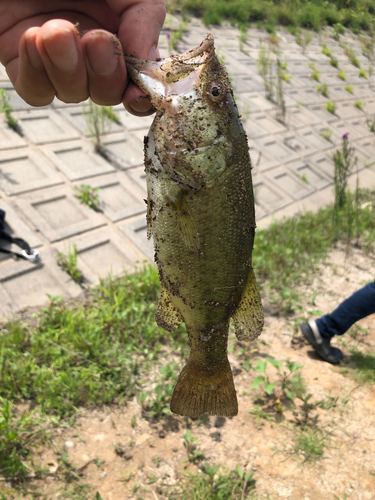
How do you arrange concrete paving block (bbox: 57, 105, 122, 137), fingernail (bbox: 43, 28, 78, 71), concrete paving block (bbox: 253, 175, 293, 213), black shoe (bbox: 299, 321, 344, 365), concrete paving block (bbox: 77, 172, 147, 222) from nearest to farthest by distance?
fingernail (bbox: 43, 28, 78, 71) < black shoe (bbox: 299, 321, 344, 365) < concrete paving block (bbox: 77, 172, 147, 222) < concrete paving block (bbox: 57, 105, 122, 137) < concrete paving block (bbox: 253, 175, 293, 213)

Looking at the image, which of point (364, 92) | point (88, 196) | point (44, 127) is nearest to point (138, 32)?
point (88, 196)

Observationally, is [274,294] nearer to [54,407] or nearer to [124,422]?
[124,422]

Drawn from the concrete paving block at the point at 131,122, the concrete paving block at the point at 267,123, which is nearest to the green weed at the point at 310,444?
the concrete paving block at the point at 131,122

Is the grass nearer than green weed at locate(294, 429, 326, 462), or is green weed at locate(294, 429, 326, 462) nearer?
green weed at locate(294, 429, 326, 462)

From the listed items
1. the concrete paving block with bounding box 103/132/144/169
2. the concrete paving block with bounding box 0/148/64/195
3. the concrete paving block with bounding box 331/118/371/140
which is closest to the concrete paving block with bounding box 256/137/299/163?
the concrete paving block with bounding box 331/118/371/140

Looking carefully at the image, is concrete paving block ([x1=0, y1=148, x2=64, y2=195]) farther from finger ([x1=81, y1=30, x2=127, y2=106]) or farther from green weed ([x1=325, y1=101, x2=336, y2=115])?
green weed ([x1=325, y1=101, x2=336, y2=115])

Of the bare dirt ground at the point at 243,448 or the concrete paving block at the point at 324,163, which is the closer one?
the bare dirt ground at the point at 243,448

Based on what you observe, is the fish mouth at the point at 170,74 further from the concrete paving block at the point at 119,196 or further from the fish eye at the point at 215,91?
the concrete paving block at the point at 119,196

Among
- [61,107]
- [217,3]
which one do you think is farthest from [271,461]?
[217,3]
